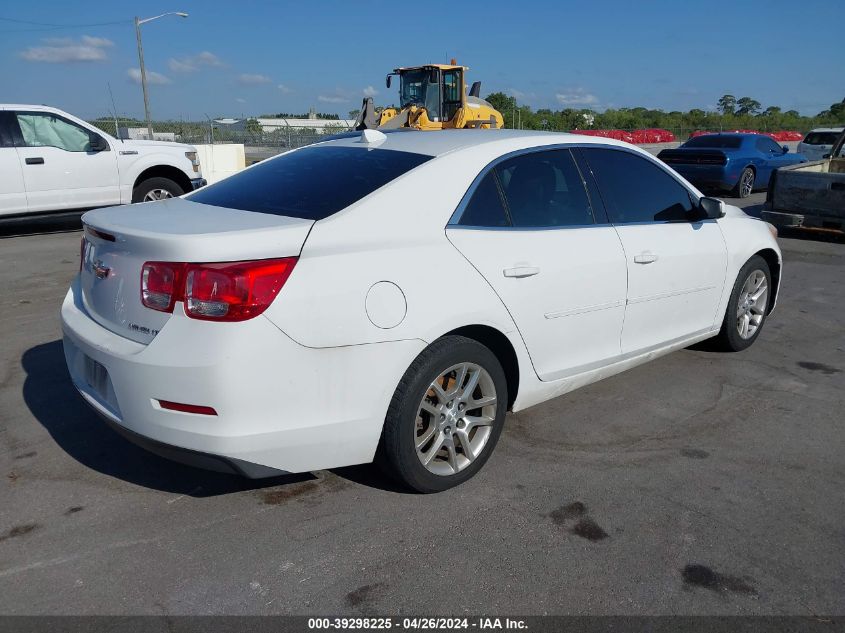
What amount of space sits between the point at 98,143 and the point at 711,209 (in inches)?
359

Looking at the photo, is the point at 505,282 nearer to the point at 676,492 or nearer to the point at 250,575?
the point at 676,492

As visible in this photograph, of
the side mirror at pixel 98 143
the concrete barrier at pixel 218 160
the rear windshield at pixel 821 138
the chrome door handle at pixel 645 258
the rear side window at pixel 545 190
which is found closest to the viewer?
the rear side window at pixel 545 190

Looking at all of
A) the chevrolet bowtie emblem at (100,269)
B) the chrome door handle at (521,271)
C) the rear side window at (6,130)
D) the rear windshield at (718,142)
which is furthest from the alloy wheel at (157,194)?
the rear windshield at (718,142)

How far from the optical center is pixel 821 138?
21109mm

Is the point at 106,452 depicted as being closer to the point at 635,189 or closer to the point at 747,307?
the point at 635,189

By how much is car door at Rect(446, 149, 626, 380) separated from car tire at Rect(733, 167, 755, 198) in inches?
540

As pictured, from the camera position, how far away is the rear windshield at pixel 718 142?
16.6 metres

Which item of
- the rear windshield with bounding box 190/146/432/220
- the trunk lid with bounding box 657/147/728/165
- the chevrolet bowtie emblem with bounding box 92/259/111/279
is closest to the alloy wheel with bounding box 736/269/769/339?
the rear windshield with bounding box 190/146/432/220

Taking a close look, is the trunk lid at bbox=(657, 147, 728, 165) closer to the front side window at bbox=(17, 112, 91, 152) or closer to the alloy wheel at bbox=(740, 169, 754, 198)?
the alloy wheel at bbox=(740, 169, 754, 198)

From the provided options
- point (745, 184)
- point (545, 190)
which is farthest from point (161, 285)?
point (745, 184)

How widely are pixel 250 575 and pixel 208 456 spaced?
486mm

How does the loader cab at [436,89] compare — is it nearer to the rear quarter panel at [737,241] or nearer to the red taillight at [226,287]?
the rear quarter panel at [737,241]

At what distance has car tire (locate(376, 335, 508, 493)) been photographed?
3.10m

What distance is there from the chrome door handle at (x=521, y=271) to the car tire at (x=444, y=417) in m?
0.38
